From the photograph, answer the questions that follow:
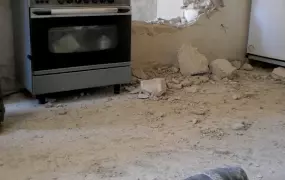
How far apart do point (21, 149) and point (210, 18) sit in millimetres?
2448

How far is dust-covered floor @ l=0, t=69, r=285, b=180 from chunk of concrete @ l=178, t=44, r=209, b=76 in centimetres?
34

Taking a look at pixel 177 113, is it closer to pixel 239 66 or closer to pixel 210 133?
pixel 210 133

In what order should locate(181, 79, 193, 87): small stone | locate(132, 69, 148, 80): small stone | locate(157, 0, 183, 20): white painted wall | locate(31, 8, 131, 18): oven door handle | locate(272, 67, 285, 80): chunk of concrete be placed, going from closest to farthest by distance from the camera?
locate(31, 8, 131, 18): oven door handle < locate(181, 79, 193, 87): small stone < locate(132, 69, 148, 80): small stone < locate(272, 67, 285, 80): chunk of concrete < locate(157, 0, 183, 20): white painted wall

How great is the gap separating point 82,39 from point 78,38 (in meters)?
0.03

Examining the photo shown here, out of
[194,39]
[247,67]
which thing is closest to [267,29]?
[247,67]

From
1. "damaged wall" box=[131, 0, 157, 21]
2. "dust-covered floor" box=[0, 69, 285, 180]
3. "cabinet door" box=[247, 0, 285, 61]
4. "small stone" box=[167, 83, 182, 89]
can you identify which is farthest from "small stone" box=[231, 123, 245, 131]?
"damaged wall" box=[131, 0, 157, 21]

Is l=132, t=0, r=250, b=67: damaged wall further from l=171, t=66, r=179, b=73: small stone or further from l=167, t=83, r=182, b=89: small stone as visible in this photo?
l=167, t=83, r=182, b=89: small stone

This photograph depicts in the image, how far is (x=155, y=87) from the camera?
3.17 metres

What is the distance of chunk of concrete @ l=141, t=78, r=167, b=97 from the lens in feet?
10.4

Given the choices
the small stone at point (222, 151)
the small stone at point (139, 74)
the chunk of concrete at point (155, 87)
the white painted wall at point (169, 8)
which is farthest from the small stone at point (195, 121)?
the white painted wall at point (169, 8)

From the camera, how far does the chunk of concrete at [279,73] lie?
3837mm

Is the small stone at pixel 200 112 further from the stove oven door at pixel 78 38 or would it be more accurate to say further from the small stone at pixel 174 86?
the stove oven door at pixel 78 38

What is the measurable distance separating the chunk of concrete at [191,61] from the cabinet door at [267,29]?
2.42 feet

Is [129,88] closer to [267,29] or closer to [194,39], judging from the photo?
[194,39]
